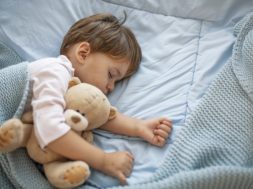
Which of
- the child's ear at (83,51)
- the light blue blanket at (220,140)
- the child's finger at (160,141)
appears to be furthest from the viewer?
the child's ear at (83,51)

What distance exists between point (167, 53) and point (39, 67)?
41 cm

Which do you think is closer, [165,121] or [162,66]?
[165,121]

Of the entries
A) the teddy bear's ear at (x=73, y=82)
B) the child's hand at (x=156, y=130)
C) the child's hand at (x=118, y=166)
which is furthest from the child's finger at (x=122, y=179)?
the teddy bear's ear at (x=73, y=82)

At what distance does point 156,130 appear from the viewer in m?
1.13

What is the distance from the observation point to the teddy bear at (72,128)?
39.0 inches

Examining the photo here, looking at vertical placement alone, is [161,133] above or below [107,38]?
below

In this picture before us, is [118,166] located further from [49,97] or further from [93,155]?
[49,97]

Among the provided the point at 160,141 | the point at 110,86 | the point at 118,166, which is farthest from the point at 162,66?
the point at 118,166

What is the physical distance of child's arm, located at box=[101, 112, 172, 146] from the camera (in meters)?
1.12

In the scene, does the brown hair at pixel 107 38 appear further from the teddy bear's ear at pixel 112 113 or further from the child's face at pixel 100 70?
the teddy bear's ear at pixel 112 113

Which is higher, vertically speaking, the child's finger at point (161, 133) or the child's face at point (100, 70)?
the child's face at point (100, 70)

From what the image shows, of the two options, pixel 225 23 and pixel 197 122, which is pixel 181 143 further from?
pixel 225 23

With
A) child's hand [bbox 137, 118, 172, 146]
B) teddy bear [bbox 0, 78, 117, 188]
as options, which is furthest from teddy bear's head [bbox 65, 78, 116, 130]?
child's hand [bbox 137, 118, 172, 146]

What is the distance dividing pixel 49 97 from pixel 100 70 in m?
0.22
